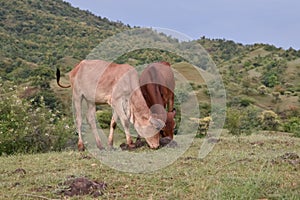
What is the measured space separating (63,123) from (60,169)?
517 cm

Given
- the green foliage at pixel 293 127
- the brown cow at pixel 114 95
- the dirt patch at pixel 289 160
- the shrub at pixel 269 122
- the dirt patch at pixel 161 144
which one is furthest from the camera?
the shrub at pixel 269 122

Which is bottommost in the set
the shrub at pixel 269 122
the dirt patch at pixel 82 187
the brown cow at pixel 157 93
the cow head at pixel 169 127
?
the shrub at pixel 269 122

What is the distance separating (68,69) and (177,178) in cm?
3709

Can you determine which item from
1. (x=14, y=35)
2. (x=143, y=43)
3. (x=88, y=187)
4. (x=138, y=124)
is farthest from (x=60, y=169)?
(x=14, y=35)

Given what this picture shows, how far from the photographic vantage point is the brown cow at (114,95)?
28.0ft

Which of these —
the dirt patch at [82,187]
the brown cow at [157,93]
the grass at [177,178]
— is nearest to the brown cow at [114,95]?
the brown cow at [157,93]

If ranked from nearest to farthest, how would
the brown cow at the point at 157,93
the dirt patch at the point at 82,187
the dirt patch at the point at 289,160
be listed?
the dirt patch at the point at 82,187
the dirt patch at the point at 289,160
the brown cow at the point at 157,93

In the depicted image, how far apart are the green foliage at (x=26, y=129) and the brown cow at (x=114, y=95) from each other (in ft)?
5.28

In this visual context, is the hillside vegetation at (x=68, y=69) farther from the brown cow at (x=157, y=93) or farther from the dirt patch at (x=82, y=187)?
the dirt patch at (x=82, y=187)

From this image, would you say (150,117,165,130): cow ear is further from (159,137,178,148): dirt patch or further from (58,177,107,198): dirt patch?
(58,177,107,198): dirt patch

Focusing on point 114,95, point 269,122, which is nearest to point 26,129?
point 114,95

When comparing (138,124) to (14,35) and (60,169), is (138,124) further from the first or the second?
(14,35)

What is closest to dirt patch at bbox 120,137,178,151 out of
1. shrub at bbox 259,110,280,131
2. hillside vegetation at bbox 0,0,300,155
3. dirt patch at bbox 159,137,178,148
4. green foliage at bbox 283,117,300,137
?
dirt patch at bbox 159,137,178,148

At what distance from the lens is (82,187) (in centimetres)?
505
